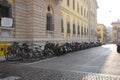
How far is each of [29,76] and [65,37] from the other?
20.8m

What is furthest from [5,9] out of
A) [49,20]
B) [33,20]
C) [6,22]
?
[49,20]

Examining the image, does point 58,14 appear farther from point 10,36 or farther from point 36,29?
point 10,36

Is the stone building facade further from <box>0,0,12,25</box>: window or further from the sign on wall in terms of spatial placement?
the sign on wall

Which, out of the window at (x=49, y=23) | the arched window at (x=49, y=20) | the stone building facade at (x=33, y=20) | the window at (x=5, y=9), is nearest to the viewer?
the window at (x=5, y=9)

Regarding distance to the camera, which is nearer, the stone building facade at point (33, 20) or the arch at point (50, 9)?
the stone building facade at point (33, 20)

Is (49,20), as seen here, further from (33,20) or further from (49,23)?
(33,20)

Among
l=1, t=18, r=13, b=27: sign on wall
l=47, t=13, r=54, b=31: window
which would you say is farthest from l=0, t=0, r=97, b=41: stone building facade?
l=1, t=18, r=13, b=27: sign on wall

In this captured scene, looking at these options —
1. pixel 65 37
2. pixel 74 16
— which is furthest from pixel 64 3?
pixel 74 16

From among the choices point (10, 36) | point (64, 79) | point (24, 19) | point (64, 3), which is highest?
point (64, 3)

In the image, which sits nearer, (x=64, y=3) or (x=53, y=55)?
(x=53, y=55)

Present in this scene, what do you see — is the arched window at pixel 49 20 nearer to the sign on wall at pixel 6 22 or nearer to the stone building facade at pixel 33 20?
the stone building facade at pixel 33 20

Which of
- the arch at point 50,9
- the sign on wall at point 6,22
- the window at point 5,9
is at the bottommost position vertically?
the sign on wall at point 6,22

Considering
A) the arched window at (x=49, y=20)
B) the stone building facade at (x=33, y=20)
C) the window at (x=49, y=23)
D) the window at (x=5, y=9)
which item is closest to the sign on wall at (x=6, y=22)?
the stone building facade at (x=33, y=20)

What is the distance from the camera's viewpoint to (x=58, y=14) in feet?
80.9
